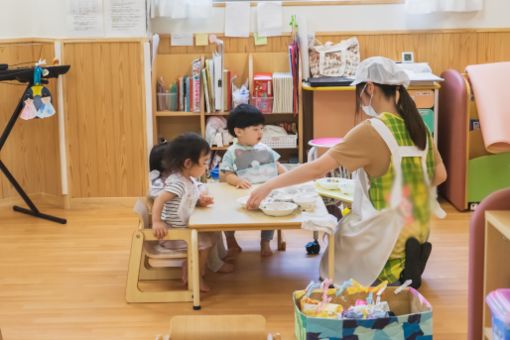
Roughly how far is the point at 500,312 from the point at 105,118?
357cm

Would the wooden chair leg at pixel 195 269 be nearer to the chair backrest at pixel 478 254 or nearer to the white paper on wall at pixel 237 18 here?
the chair backrest at pixel 478 254

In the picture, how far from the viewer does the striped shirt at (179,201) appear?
334cm

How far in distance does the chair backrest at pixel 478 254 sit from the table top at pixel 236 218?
2.94 ft

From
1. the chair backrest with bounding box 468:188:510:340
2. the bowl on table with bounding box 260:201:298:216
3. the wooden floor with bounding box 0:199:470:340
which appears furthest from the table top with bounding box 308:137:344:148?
the chair backrest with bounding box 468:188:510:340

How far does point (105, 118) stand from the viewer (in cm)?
507

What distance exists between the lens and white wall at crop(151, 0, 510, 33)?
5293 mm

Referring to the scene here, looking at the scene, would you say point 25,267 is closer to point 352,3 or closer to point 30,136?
point 30,136

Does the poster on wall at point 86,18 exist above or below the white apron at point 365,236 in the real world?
above

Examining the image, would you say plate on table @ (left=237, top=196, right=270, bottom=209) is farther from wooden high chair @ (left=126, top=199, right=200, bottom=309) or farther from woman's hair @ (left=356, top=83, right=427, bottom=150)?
woman's hair @ (left=356, top=83, right=427, bottom=150)

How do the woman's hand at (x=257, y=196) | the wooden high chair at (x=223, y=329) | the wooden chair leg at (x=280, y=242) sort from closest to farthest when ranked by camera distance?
the wooden high chair at (x=223, y=329) < the woman's hand at (x=257, y=196) < the wooden chair leg at (x=280, y=242)

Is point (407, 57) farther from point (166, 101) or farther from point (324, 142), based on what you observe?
point (166, 101)

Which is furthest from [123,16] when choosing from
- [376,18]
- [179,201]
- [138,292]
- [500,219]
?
[500,219]

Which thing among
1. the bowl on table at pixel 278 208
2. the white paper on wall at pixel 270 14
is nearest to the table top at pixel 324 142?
the white paper on wall at pixel 270 14

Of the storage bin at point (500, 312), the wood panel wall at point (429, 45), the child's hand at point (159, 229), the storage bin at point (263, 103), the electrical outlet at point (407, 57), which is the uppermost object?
the wood panel wall at point (429, 45)
